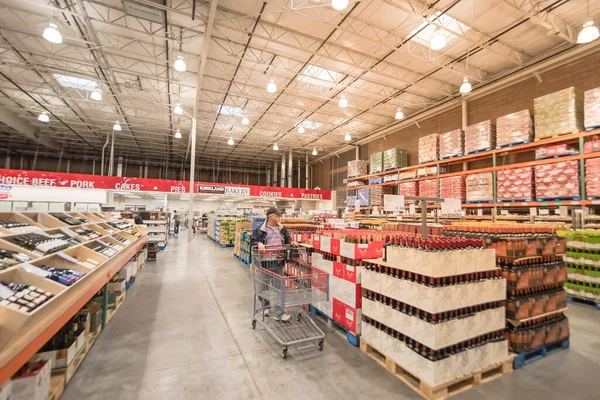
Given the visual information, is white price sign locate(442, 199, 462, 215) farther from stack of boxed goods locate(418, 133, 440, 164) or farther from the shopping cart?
stack of boxed goods locate(418, 133, 440, 164)

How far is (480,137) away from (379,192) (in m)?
4.73

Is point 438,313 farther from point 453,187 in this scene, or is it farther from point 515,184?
point 453,187

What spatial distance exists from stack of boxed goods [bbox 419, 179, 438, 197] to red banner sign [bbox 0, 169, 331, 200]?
8.32m

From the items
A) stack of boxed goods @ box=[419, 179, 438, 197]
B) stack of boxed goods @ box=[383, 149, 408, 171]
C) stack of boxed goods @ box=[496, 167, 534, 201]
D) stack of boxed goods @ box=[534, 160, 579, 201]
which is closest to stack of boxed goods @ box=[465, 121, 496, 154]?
stack of boxed goods @ box=[496, 167, 534, 201]

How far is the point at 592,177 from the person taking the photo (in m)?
5.67

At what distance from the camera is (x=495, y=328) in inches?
107

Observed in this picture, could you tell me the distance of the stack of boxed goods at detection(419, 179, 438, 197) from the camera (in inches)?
373

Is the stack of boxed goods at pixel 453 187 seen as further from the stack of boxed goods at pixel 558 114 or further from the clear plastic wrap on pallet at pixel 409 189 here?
the stack of boxed goods at pixel 558 114

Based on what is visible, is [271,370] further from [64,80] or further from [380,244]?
[64,80]

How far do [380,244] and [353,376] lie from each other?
59.5 inches

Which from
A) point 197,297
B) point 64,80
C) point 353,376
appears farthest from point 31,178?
point 353,376

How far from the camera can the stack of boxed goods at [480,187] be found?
7709 millimetres

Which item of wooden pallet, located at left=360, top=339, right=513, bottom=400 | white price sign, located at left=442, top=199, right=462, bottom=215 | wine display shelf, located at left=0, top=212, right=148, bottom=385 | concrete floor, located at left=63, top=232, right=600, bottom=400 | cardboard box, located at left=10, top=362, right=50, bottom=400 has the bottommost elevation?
concrete floor, located at left=63, top=232, right=600, bottom=400

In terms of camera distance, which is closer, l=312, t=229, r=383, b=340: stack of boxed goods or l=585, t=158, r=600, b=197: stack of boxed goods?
l=312, t=229, r=383, b=340: stack of boxed goods
